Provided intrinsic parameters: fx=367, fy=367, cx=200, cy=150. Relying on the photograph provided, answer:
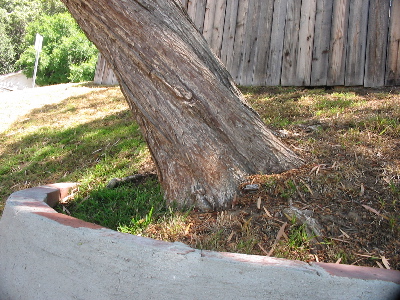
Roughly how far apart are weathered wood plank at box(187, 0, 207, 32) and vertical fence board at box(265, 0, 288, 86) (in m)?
1.48

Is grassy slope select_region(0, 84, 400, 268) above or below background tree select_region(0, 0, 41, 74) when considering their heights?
below

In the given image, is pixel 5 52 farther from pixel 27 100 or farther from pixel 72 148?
pixel 72 148

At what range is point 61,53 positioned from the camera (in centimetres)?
2473

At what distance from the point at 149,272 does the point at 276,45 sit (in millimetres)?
4927

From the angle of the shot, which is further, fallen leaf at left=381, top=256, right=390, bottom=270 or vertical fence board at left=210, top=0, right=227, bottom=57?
vertical fence board at left=210, top=0, right=227, bottom=57

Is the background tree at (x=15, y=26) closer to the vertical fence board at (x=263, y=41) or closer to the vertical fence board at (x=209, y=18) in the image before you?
the vertical fence board at (x=209, y=18)

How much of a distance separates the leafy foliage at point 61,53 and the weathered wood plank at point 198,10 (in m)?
17.7

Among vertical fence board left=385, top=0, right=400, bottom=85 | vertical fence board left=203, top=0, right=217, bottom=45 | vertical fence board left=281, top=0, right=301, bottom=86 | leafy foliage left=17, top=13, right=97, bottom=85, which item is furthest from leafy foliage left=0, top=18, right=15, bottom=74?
vertical fence board left=385, top=0, right=400, bottom=85

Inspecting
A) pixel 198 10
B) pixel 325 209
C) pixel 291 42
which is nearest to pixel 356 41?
pixel 291 42

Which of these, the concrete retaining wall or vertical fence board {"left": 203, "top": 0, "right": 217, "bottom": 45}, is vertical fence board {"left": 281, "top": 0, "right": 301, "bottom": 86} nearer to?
vertical fence board {"left": 203, "top": 0, "right": 217, "bottom": 45}

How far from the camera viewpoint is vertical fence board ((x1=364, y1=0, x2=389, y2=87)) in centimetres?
498

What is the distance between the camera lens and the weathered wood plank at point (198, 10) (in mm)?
6785

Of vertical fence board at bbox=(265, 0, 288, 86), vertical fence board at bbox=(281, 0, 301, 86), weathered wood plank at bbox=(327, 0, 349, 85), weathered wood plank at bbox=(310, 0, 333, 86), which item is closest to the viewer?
weathered wood plank at bbox=(327, 0, 349, 85)

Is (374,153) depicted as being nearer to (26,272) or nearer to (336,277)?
(336,277)
